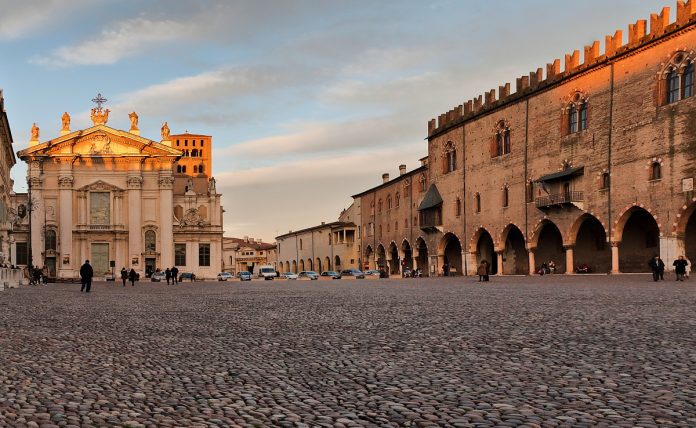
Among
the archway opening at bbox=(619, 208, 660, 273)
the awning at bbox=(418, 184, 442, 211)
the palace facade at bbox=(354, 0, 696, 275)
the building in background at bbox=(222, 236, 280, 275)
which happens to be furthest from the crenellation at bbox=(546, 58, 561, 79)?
the building in background at bbox=(222, 236, 280, 275)

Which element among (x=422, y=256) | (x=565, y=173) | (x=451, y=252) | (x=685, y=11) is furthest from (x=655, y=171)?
(x=422, y=256)

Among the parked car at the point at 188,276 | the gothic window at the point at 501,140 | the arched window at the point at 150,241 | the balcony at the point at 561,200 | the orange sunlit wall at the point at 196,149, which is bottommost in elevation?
the parked car at the point at 188,276

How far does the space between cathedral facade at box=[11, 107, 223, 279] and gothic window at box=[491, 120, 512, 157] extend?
2909 cm

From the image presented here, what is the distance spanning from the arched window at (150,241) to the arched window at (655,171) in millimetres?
43703

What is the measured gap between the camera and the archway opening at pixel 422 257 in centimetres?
6475

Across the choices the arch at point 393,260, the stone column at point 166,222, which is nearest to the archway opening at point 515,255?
the arch at point 393,260

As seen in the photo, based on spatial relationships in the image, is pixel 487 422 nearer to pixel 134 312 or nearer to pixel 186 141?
pixel 134 312

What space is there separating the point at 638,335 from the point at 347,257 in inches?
3032

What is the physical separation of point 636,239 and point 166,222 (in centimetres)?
4094

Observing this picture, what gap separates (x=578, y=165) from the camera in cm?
4322

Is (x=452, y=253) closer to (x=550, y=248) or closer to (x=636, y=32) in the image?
(x=550, y=248)

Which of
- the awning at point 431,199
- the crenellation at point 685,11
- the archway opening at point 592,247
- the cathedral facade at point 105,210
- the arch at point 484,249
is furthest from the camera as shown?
the cathedral facade at point 105,210

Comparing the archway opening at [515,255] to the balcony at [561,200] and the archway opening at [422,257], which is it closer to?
the balcony at [561,200]

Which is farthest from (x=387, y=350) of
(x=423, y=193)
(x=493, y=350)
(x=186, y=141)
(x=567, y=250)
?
(x=186, y=141)
